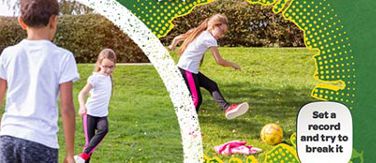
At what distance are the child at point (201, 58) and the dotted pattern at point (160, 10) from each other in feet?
0.38

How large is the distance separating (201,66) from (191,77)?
0.09 m

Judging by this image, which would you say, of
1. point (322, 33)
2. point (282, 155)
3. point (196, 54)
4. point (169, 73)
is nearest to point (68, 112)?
point (169, 73)

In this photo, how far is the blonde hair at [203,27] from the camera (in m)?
4.25

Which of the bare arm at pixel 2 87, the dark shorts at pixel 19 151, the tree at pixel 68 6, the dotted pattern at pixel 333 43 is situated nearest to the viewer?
the dark shorts at pixel 19 151

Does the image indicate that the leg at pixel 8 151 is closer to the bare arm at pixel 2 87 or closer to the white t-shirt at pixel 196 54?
the bare arm at pixel 2 87

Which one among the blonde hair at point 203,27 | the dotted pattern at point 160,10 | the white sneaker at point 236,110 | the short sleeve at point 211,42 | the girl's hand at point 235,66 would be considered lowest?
the white sneaker at point 236,110

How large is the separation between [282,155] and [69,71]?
160 cm

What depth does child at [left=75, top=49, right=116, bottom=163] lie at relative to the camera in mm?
4254

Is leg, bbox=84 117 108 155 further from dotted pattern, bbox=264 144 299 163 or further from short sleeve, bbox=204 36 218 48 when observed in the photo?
dotted pattern, bbox=264 144 299 163

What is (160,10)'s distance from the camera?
423cm

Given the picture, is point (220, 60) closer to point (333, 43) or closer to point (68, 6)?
point (333, 43)

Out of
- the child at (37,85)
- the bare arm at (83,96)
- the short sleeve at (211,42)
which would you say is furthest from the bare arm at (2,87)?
the short sleeve at (211,42)

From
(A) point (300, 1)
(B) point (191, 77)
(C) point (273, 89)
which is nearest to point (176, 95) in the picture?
(B) point (191, 77)

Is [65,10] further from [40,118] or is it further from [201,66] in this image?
[40,118]
